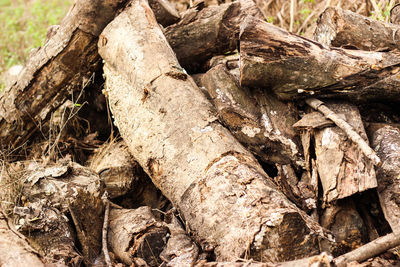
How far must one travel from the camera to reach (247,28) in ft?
9.70

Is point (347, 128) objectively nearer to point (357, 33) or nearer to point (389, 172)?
point (389, 172)

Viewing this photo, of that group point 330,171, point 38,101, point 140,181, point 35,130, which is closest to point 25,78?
point 38,101

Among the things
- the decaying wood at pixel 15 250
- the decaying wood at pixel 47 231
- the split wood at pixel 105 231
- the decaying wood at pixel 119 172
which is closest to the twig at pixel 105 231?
the split wood at pixel 105 231

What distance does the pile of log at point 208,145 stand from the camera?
7.83 feet

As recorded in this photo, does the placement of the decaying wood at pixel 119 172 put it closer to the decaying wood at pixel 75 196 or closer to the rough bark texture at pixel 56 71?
the decaying wood at pixel 75 196

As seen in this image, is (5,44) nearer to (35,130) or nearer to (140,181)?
(35,130)

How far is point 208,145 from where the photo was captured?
2711 millimetres

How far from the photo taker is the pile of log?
2.39 meters

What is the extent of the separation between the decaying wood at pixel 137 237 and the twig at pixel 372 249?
108 centimetres

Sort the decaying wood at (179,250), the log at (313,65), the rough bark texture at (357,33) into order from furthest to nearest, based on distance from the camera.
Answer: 1. the rough bark texture at (357,33)
2. the log at (313,65)
3. the decaying wood at (179,250)

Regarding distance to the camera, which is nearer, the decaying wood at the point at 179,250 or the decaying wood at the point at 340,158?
the decaying wood at the point at 179,250

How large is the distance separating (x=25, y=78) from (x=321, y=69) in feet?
8.28

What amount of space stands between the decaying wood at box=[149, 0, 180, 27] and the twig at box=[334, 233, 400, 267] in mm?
2746

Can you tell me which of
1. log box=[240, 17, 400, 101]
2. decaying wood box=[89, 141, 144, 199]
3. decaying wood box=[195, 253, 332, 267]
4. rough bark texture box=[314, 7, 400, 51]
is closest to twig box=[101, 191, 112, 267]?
decaying wood box=[89, 141, 144, 199]
